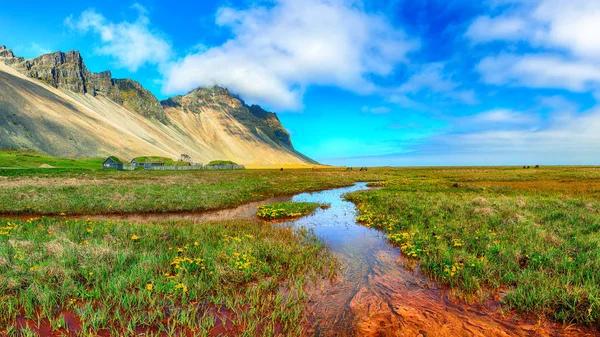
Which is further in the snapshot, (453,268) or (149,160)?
(149,160)

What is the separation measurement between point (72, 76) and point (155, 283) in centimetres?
22095

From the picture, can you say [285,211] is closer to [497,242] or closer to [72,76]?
[497,242]

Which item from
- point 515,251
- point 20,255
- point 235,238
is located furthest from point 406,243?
point 20,255

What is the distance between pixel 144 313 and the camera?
6.34m

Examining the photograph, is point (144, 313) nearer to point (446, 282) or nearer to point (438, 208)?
point (446, 282)

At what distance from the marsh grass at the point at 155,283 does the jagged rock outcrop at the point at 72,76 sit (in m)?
210

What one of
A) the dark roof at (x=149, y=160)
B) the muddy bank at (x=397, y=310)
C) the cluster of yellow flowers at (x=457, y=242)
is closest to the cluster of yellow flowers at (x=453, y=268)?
the muddy bank at (x=397, y=310)

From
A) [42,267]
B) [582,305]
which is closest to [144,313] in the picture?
[42,267]

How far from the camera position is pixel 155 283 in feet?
24.6

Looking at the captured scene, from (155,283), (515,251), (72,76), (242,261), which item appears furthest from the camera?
(72,76)

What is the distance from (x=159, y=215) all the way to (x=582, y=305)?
916 inches

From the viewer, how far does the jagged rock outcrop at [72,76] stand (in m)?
160

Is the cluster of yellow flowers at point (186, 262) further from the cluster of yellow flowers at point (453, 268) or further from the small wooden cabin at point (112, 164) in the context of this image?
the small wooden cabin at point (112, 164)

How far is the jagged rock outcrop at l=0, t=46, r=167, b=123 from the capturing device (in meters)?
160
